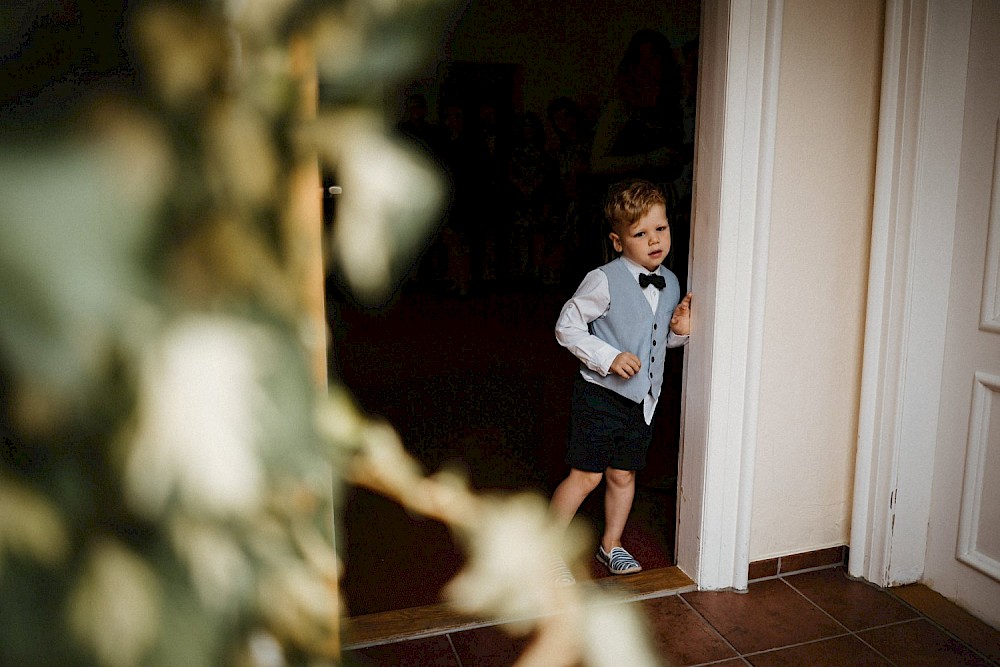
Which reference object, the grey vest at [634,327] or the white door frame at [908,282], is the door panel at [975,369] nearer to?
the white door frame at [908,282]

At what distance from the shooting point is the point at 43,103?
95 cm

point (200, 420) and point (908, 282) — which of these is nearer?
point (200, 420)

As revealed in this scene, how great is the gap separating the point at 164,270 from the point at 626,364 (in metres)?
1.28

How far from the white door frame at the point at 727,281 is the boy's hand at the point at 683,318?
35mm

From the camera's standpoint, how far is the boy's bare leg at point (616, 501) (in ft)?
7.22

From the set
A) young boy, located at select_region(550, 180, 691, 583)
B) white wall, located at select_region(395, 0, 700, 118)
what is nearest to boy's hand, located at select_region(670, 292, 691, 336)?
young boy, located at select_region(550, 180, 691, 583)

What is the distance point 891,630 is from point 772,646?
33 cm

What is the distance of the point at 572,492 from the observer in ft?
7.20

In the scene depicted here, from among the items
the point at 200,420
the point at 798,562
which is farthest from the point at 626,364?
the point at 200,420

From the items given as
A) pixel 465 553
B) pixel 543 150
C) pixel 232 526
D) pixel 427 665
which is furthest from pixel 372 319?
pixel 232 526

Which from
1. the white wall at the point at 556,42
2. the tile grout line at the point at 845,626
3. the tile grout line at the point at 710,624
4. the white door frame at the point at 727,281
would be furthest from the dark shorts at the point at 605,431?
the white wall at the point at 556,42

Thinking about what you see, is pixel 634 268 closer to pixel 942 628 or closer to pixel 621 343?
pixel 621 343

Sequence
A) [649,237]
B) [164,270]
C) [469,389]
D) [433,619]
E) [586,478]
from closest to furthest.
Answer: [164,270] → [433,619] → [649,237] → [586,478] → [469,389]

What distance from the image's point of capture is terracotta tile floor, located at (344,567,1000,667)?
1814mm
